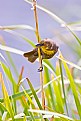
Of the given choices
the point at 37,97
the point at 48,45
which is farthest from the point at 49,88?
the point at 48,45

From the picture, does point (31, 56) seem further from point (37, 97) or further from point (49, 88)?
point (49, 88)

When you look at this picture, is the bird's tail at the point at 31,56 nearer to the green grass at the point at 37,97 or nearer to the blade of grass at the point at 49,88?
the green grass at the point at 37,97

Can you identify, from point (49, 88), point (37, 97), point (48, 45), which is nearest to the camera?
point (48, 45)

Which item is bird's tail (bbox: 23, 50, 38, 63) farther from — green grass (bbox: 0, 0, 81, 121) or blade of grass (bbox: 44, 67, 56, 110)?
blade of grass (bbox: 44, 67, 56, 110)

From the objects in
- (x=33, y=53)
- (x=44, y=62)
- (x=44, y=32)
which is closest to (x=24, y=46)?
(x=44, y=32)

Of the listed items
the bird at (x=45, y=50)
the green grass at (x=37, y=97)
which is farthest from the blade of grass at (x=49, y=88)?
the bird at (x=45, y=50)

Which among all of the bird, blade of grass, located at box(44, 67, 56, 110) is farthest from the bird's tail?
blade of grass, located at box(44, 67, 56, 110)

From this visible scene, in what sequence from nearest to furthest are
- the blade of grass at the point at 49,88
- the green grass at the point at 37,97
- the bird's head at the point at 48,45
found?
the bird's head at the point at 48,45 < the green grass at the point at 37,97 < the blade of grass at the point at 49,88

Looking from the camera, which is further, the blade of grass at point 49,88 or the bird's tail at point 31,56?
the blade of grass at point 49,88
